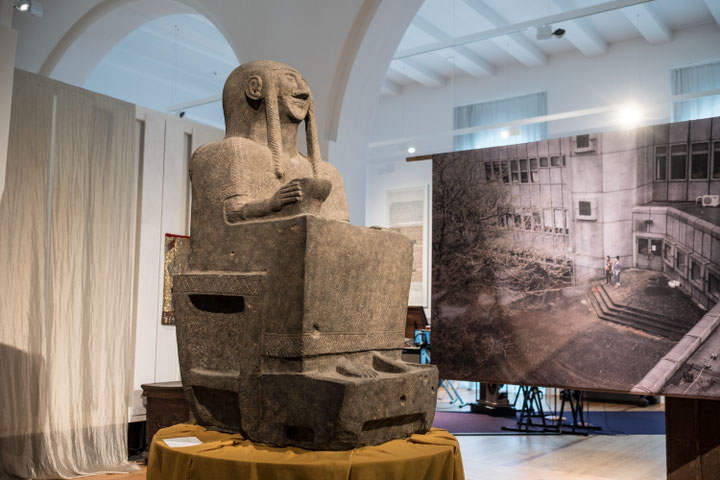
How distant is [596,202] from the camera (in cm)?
507

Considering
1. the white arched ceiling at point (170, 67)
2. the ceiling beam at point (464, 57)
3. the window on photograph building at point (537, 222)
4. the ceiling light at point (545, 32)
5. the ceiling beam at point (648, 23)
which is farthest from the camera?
the white arched ceiling at point (170, 67)

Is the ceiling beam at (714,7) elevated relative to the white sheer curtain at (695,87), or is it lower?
elevated

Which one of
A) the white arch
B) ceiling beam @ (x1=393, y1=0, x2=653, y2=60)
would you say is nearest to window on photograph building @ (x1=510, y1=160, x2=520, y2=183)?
the white arch

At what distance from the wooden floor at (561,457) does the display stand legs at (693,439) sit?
116 centimetres

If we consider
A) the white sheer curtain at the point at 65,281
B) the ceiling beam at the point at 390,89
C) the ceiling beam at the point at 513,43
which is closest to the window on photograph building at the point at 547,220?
the white sheer curtain at the point at 65,281

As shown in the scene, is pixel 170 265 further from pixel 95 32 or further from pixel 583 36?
pixel 583 36

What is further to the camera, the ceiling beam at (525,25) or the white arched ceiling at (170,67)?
the white arched ceiling at (170,67)

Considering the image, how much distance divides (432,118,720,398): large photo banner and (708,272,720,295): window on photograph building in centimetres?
1

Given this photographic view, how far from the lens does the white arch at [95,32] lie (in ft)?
23.4

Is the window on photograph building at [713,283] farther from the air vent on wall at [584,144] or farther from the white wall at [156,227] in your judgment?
the white wall at [156,227]

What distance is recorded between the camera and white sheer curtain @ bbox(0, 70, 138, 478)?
17.9 ft

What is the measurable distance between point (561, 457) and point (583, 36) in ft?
22.7

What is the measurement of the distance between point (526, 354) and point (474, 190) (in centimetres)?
139

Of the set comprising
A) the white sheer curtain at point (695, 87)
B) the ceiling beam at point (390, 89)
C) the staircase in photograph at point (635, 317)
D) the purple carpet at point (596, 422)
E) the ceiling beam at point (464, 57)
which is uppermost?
the ceiling beam at point (464, 57)
